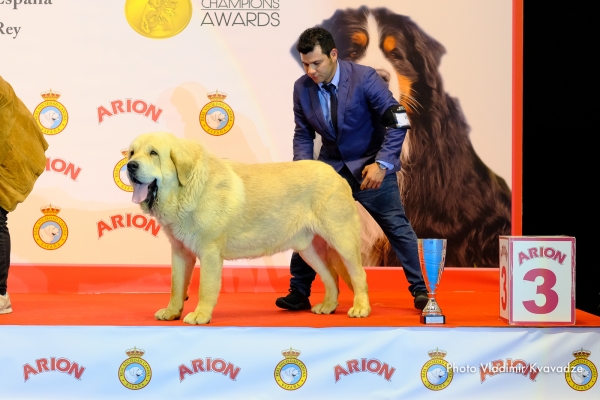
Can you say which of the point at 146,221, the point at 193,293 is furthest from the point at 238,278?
the point at 146,221

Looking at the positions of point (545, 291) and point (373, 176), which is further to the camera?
point (373, 176)

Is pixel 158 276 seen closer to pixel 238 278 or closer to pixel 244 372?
pixel 238 278

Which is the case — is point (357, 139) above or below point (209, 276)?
above

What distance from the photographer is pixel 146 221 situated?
219 inches

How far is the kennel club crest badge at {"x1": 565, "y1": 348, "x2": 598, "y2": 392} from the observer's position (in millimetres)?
3344

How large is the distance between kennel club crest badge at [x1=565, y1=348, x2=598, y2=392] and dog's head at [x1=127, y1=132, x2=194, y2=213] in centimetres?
216

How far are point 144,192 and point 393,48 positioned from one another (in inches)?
113

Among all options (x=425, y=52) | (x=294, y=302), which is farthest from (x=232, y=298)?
(x=425, y=52)

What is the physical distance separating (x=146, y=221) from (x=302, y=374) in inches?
104

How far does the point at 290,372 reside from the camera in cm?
332

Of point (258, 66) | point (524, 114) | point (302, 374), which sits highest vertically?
point (258, 66)

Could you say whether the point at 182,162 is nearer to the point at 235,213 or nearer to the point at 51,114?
the point at 235,213

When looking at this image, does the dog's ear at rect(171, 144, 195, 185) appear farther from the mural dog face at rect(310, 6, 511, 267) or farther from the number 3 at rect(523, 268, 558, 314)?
the mural dog face at rect(310, 6, 511, 267)

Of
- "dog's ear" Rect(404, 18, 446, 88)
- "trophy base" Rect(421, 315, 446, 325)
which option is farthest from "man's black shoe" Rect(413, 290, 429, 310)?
"dog's ear" Rect(404, 18, 446, 88)
